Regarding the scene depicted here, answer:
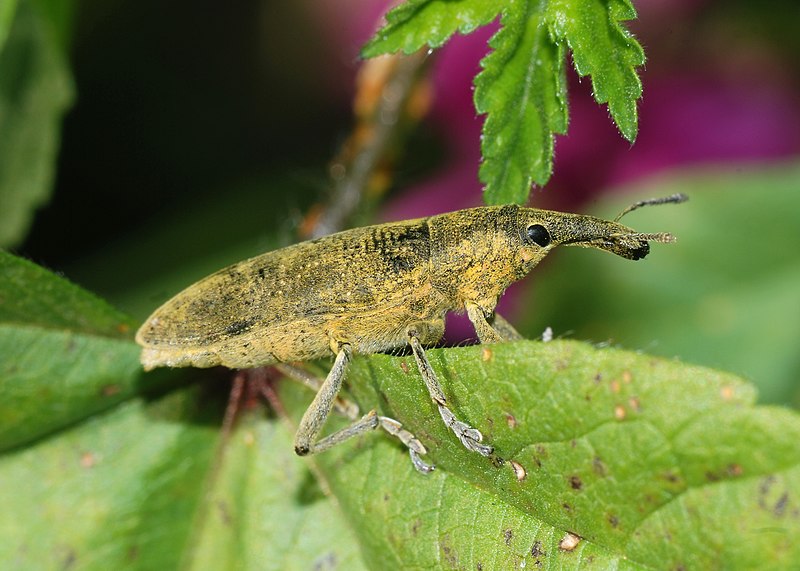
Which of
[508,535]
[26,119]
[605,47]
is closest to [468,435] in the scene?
[508,535]

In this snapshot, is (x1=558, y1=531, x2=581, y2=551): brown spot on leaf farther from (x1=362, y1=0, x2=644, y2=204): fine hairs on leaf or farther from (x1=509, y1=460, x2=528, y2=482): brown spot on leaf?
(x1=362, y1=0, x2=644, y2=204): fine hairs on leaf

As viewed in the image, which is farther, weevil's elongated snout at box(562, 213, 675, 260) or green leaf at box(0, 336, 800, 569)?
weevil's elongated snout at box(562, 213, 675, 260)

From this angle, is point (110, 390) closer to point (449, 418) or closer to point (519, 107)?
point (449, 418)

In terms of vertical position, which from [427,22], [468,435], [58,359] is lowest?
[468,435]

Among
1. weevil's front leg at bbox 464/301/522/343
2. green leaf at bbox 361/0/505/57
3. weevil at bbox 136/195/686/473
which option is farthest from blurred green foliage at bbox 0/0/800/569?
green leaf at bbox 361/0/505/57

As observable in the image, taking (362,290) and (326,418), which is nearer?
(326,418)

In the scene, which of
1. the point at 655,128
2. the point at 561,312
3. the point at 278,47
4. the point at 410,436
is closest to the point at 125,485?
the point at 410,436
